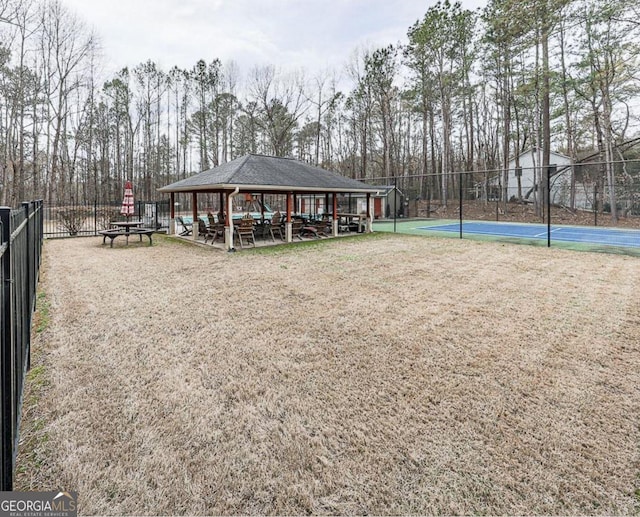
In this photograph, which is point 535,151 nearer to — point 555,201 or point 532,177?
point 532,177

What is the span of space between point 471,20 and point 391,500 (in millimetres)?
28489

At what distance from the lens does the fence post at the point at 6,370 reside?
170 cm

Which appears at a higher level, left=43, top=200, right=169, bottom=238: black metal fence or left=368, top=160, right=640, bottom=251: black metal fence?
left=368, top=160, right=640, bottom=251: black metal fence

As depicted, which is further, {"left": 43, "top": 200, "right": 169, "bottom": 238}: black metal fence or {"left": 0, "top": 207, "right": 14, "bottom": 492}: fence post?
{"left": 43, "top": 200, "right": 169, "bottom": 238}: black metal fence

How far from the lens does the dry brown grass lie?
6.46ft

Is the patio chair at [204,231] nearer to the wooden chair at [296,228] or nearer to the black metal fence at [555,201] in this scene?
the wooden chair at [296,228]

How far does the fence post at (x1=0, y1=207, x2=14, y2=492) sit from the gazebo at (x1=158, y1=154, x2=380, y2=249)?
8.94 metres

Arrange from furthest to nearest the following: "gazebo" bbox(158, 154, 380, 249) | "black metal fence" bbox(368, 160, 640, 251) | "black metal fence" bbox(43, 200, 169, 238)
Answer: "black metal fence" bbox(368, 160, 640, 251), "black metal fence" bbox(43, 200, 169, 238), "gazebo" bbox(158, 154, 380, 249)

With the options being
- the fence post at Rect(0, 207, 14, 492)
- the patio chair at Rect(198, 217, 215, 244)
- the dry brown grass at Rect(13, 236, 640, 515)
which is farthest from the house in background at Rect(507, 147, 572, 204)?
the fence post at Rect(0, 207, 14, 492)

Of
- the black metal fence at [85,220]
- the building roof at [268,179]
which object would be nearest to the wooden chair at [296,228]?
the building roof at [268,179]

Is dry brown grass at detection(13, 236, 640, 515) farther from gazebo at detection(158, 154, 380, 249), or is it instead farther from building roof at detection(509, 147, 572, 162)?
building roof at detection(509, 147, 572, 162)

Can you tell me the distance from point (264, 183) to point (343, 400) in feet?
31.1

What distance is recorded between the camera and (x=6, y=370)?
1.83 meters

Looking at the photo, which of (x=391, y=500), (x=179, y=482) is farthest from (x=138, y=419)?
(x=391, y=500)
